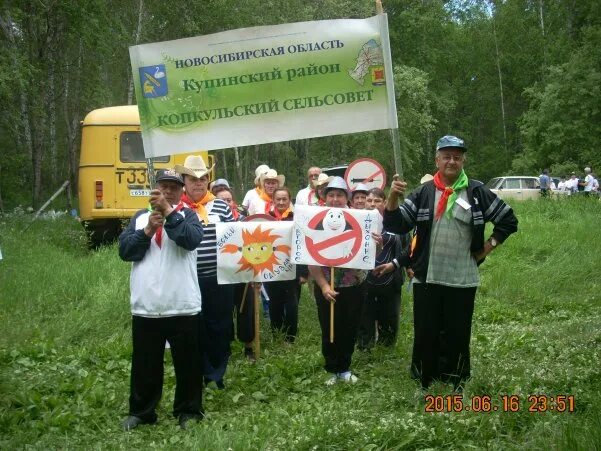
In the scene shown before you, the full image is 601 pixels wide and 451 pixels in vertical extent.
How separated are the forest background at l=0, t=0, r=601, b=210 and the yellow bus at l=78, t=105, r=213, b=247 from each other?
12.5 ft

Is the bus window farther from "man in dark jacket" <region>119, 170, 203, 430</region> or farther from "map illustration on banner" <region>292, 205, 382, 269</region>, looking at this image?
"man in dark jacket" <region>119, 170, 203, 430</region>

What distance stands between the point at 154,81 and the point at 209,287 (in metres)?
1.78

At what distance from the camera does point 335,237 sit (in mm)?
6484

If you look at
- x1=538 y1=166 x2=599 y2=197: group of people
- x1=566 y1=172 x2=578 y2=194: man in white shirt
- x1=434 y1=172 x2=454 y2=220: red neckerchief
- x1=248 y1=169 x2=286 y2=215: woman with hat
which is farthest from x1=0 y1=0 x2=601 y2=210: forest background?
x1=434 y1=172 x2=454 y2=220: red neckerchief

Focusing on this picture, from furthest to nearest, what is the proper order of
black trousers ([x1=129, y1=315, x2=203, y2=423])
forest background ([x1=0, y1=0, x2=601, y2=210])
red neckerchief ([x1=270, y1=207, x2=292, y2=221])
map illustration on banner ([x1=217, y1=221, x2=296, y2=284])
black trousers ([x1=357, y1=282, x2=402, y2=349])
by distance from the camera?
forest background ([x1=0, y1=0, x2=601, y2=210])
red neckerchief ([x1=270, y1=207, x2=292, y2=221])
black trousers ([x1=357, y1=282, x2=402, y2=349])
map illustration on banner ([x1=217, y1=221, x2=296, y2=284])
black trousers ([x1=129, y1=315, x2=203, y2=423])

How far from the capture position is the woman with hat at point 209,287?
6.21 metres

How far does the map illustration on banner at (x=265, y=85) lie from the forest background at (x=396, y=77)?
12.5 metres

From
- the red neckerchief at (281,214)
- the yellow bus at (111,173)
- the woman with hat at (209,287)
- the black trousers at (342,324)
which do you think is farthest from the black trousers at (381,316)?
the yellow bus at (111,173)

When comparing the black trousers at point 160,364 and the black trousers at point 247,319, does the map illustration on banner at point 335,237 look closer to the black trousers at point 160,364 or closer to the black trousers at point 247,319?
the black trousers at point 247,319

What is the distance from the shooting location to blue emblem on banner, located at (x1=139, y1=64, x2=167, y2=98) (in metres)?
6.18

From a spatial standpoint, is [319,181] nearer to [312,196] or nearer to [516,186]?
[312,196]

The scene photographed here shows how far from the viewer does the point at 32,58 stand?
23562 mm

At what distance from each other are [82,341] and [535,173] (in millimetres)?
34595

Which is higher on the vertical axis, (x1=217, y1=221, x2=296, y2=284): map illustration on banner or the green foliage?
the green foliage
